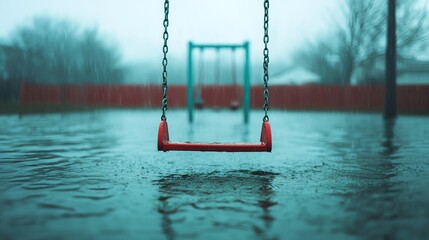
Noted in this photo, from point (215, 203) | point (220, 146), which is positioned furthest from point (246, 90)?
point (215, 203)

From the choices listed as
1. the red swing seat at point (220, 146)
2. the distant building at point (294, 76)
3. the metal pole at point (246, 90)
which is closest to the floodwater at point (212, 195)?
the red swing seat at point (220, 146)

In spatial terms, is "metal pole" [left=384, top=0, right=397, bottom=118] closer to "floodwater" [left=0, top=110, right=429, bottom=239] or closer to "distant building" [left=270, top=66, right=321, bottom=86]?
"floodwater" [left=0, top=110, right=429, bottom=239]

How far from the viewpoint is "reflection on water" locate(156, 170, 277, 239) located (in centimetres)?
346

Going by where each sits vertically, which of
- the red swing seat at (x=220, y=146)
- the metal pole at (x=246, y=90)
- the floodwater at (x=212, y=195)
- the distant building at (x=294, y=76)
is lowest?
the floodwater at (x=212, y=195)

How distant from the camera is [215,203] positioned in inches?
167

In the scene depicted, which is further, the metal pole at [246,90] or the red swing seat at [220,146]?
the metal pole at [246,90]

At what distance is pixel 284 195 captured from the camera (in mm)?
4648

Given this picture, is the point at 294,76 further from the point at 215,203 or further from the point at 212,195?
the point at 215,203

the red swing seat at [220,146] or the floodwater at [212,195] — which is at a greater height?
the red swing seat at [220,146]

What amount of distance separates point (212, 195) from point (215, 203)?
1.17 ft

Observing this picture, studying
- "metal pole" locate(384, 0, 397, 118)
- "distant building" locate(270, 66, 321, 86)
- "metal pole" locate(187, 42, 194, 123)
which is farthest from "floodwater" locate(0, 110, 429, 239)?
"distant building" locate(270, 66, 321, 86)

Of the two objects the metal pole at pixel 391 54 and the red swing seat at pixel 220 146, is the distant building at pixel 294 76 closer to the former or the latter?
the metal pole at pixel 391 54

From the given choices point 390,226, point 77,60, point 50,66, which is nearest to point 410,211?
point 390,226

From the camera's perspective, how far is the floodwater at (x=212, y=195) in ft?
11.2
